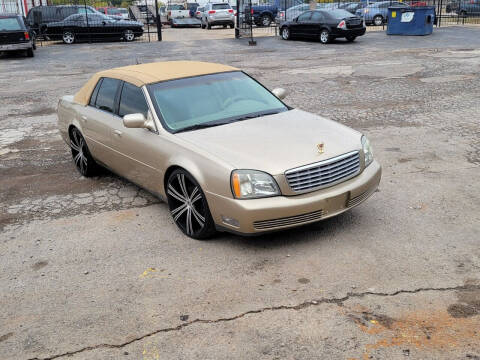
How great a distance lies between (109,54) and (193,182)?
18527 mm

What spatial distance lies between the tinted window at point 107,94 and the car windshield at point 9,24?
16086 millimetres

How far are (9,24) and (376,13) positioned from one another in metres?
21.3

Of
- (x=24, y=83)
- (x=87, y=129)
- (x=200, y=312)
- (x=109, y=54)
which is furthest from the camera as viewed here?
(x=109, y=54)

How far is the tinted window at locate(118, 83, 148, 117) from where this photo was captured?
551cm

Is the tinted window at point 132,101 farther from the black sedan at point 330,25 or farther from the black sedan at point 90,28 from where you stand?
the black sedan at point 90,28

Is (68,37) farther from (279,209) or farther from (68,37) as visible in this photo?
(279,209)

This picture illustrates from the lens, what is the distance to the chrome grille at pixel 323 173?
438cm

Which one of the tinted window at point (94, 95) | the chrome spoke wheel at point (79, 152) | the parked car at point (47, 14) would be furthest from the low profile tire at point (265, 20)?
the tinted window at point (94, 95)

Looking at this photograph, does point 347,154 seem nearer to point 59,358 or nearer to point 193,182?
point 193,182

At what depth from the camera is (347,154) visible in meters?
4.71

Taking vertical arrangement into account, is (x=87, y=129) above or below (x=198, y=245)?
above

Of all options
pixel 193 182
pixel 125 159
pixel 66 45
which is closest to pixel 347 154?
pixel 193 182

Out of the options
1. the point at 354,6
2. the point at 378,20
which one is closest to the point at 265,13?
the point at 354,6

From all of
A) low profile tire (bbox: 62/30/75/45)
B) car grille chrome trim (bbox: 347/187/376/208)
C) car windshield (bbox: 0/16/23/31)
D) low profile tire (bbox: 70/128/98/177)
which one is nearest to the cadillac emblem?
car grille chrome trim (bbox: 347/187/376/208)
